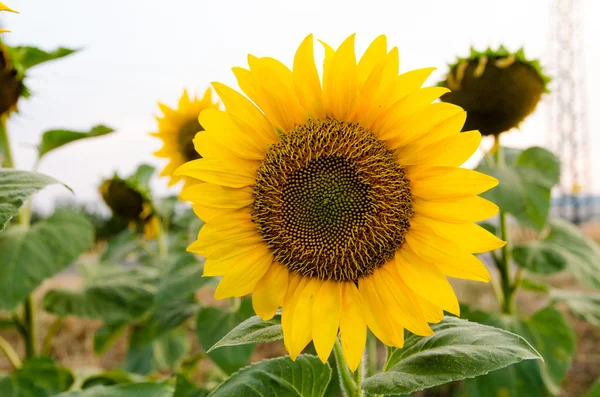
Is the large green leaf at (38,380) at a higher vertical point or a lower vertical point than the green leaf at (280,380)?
lower

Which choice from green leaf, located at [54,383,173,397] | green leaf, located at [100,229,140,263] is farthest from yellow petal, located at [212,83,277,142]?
green leaf, located at [100,229,140,263]

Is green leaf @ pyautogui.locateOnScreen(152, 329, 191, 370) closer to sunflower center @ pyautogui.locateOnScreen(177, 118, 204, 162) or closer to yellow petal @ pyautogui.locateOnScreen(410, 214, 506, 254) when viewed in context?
sunflower center @ pyautogui.locateOnScreen(177, 118, 204, 162)

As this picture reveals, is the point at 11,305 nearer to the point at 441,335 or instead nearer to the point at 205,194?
the point at 205,194

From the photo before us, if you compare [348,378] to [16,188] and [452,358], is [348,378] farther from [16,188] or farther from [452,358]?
[16,188]

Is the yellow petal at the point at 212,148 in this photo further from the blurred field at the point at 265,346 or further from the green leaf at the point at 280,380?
the blurred field at the point at 265,346

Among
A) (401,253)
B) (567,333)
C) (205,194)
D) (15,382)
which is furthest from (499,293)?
(15,382)

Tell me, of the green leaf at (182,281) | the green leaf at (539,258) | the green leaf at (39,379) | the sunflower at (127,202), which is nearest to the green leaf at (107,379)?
the green leaf at (39,379)

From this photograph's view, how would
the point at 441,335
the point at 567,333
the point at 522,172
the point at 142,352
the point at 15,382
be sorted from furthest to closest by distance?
the point at 142,352
the point at 567,333
the point at 522,172
the point at 15,382
the point at 441,335
